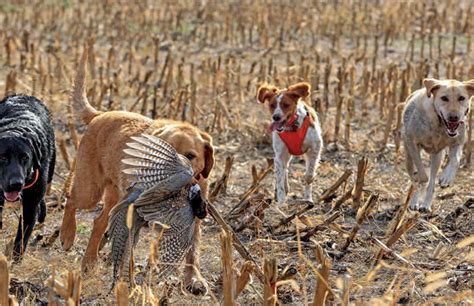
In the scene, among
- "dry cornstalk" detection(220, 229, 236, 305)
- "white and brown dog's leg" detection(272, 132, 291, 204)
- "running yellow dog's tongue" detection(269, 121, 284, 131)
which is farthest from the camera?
"running yellow dog's tongue" detection(269, 121, 284, 131)

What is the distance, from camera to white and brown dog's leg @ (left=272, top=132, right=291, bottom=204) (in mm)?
8962

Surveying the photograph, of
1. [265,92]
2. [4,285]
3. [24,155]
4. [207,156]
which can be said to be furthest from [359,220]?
[265,92]

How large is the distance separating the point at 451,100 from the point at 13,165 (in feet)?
13.3

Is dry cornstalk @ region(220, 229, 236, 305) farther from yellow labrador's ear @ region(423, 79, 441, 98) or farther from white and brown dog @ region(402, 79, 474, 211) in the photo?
yellow labrador's ear @ region(423, 79, 441, 98)

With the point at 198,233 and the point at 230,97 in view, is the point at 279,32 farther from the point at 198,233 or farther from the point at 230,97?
the point at 198,233

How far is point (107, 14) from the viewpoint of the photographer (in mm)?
19469

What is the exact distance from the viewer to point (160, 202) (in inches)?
214

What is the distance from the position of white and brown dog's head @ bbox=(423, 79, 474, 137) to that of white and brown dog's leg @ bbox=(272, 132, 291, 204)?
1.58 meters

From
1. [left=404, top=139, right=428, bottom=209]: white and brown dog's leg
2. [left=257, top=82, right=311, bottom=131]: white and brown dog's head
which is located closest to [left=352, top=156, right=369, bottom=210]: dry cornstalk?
[left=404, top=139, right=428, bottom=209]: white and brown dog's leg

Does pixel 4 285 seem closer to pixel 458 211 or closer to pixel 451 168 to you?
pixel 458 211

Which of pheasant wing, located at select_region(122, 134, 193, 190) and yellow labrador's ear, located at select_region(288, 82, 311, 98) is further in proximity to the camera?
yellow labrador's ear, located at select_region(288, 82, 311, 98)

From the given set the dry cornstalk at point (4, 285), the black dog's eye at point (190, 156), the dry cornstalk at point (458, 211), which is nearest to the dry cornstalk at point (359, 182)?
the dry cornstalk at point (458, 211)

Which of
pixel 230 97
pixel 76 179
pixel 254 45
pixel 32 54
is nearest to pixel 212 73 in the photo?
pixel 230 97

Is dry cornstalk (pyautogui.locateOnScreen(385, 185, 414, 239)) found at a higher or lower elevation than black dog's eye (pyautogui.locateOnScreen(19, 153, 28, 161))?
lower
